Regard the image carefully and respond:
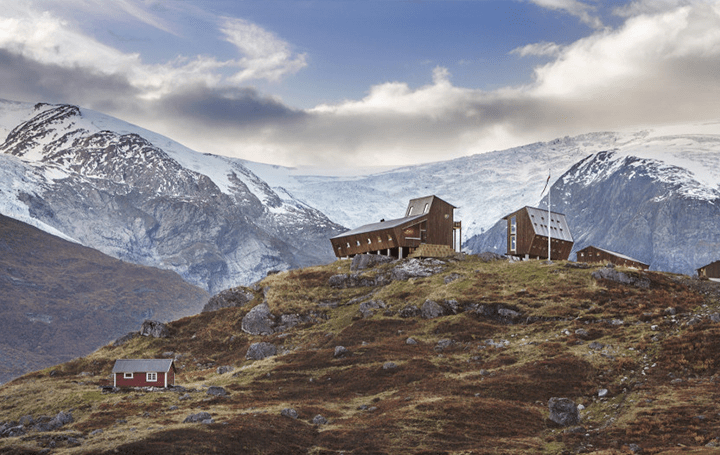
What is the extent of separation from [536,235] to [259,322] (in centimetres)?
4754

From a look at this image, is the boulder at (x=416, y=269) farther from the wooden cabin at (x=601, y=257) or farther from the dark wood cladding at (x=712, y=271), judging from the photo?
the dark wood cladding at (x=712, y=271)

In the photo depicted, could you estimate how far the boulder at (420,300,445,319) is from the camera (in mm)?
85438

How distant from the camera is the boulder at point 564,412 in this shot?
5158 cm

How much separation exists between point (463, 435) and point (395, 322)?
3697cm

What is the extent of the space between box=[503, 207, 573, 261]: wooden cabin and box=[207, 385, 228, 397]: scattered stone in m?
65.3

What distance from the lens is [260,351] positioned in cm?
8544

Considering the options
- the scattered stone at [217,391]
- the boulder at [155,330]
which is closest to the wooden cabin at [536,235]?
the boulder at [155,330]

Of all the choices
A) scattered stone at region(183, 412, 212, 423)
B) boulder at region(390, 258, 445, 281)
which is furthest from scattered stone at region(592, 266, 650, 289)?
scattered stone at region(183, 412, 212, 423)

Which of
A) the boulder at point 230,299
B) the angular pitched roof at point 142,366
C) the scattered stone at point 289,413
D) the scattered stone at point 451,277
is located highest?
the scattered stone at point 451,277

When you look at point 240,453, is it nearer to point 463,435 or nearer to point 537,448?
point 463,435

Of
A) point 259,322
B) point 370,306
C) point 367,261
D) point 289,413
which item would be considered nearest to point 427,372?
point 289,413

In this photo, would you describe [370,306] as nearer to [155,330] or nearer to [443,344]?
[443,344]

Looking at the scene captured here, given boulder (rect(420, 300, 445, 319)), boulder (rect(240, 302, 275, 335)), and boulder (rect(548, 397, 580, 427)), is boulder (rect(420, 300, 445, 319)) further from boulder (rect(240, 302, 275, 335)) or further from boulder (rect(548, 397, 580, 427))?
boulder (rect(548, 397, 580, 427))

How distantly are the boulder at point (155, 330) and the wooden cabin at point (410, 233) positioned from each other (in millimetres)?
39000
